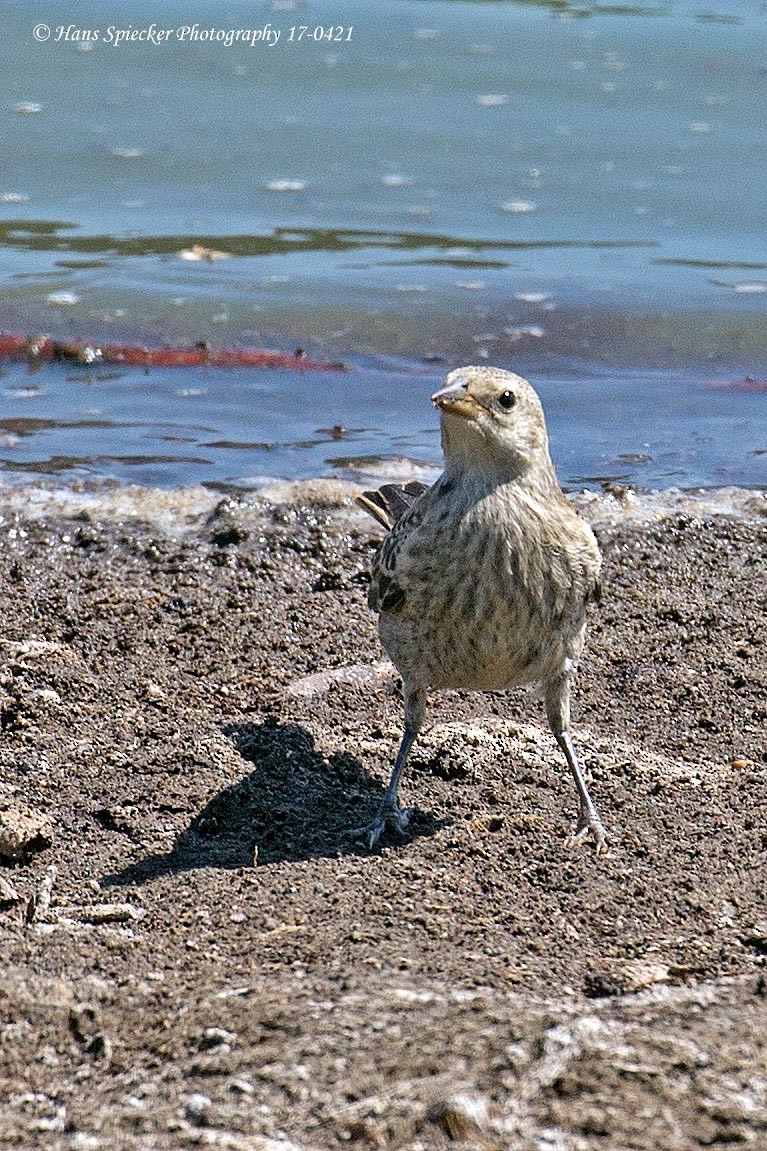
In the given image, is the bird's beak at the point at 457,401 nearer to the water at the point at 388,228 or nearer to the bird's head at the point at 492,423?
the bird's head at the point at 492,423

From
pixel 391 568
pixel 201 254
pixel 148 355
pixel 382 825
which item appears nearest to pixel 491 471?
pixel 391 568

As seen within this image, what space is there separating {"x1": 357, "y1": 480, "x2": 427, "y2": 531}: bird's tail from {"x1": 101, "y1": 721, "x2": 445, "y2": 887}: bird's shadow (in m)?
1.05

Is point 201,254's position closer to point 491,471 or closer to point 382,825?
point 491,471

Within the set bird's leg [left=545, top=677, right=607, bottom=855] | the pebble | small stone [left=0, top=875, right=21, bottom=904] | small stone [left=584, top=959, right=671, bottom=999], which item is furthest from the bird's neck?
the pebble

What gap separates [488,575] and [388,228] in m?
7.90

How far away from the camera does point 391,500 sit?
6.13 metres

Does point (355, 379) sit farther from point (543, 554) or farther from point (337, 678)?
point (543, 554)

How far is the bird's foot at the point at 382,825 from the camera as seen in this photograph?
4.74m

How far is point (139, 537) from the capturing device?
7203 mm

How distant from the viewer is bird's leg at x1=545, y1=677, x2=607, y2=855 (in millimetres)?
4770

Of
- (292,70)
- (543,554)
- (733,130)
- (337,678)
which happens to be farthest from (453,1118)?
(292,70)

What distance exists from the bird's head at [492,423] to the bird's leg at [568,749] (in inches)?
29.1

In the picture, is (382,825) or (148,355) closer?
(382,825)

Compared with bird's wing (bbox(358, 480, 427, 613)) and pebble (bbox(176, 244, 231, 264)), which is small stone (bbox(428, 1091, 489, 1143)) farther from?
pebble (bbox(176, 244, 231, 264))
